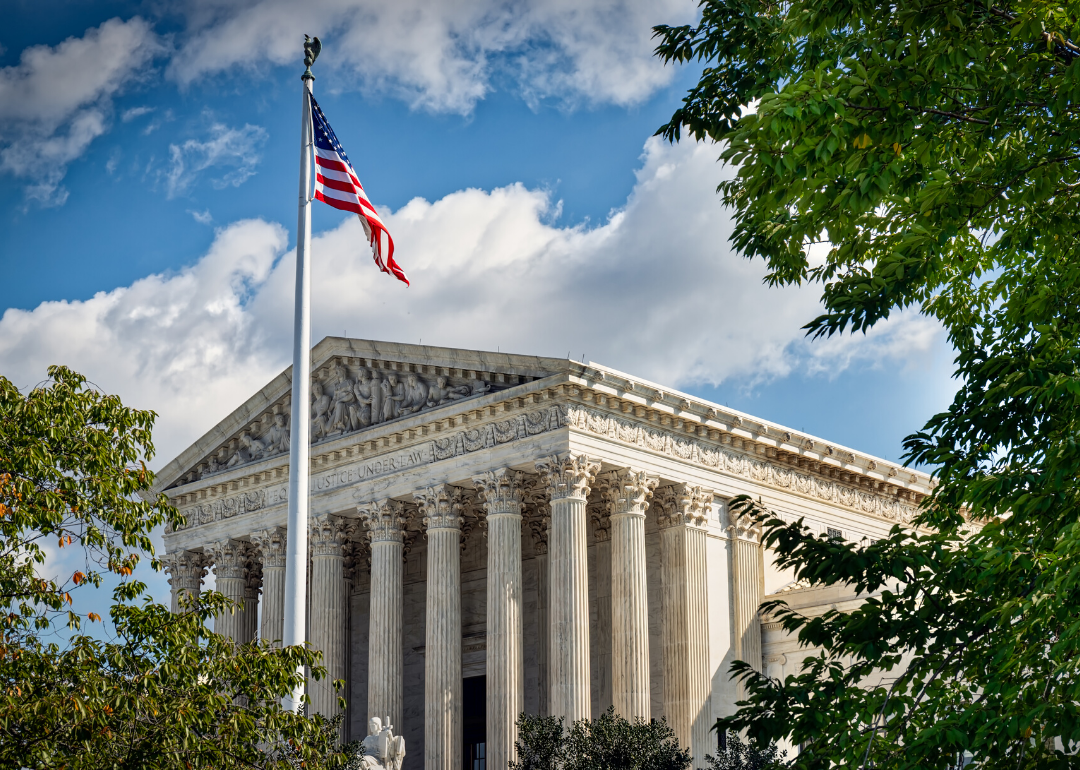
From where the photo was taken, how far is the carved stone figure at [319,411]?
40.0 m

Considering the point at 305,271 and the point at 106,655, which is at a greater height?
the point at 305,271

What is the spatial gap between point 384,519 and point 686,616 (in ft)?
30.3

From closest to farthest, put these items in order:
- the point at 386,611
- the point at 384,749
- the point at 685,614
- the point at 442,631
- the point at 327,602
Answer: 1. the point at 384,749
2. the point at 685,614
3. the point at 442,631
4. the point at 386,611
5. the point at 327,602

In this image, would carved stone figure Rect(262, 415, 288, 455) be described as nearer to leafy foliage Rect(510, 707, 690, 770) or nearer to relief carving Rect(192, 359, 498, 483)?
relief carving Rect(192, 359, 498, 483)

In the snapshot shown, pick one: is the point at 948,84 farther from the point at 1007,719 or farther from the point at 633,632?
the point at 633,632

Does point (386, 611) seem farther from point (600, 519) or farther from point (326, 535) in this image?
point (600, 519)

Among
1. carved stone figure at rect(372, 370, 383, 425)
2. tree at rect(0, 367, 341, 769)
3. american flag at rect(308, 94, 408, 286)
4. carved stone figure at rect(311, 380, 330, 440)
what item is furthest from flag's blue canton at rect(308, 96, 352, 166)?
carved stone figure at rect(311, 380, 330, 440)

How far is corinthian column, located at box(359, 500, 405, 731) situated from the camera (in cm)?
3672

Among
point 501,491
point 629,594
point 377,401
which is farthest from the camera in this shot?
point 377,401

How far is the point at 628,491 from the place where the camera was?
3466 centimetres

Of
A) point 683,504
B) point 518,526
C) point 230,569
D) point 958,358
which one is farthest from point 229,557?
point 958,358

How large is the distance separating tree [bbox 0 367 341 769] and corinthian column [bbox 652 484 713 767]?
62.9 ft

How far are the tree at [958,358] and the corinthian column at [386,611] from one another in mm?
25616

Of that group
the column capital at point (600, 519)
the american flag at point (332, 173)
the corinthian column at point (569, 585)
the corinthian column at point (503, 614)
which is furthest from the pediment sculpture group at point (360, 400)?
the american flag at point (332, 173)
